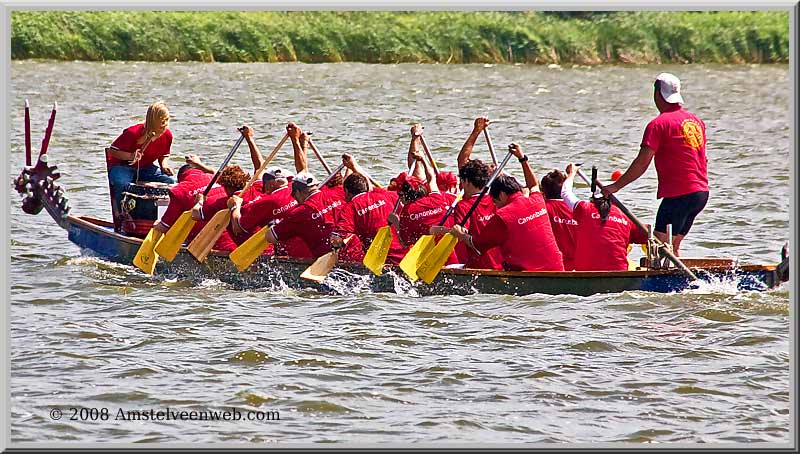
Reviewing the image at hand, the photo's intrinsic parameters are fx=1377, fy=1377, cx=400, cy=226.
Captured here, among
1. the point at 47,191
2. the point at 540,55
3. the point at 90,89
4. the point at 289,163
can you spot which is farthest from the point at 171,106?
the point at 47,191

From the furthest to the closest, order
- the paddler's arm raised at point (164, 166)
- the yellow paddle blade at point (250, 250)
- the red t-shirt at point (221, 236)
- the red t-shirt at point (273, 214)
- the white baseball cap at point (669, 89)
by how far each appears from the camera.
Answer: the paddler's arm raised at point (164, 166) → the red t-shirt at point (221, 236) → the red t-shirt at point (273, 214) → the yellow paddle blade at point (250, 250) → the white baseball cap at point (669, 89)

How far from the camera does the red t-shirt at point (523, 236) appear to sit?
1097 cm

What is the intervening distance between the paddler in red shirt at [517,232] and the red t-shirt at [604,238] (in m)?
0.24

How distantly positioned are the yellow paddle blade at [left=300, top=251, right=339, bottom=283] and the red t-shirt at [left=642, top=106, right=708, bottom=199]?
275 centimetres

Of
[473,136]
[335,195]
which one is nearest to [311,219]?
[335,195]

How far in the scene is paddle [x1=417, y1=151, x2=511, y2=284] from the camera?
11.2 metres

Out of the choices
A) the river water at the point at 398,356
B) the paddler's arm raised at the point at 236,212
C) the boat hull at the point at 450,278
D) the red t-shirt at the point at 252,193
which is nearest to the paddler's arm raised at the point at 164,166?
the boat hull at the point at 450,278

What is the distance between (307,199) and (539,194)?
197 cm

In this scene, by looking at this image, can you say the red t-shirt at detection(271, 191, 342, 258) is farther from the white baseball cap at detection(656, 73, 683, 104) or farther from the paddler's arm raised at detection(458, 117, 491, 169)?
the white baseball cap at detection(656, 73, 683, 104)

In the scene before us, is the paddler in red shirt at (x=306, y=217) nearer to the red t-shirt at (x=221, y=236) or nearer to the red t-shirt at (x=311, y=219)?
the red t-shirt at (x=311, y=219)

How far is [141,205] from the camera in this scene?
13.1 m

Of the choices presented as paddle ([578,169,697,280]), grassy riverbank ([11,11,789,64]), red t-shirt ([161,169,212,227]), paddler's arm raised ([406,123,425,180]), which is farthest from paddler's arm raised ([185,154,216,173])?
grassy riverbank ([11,11,789,64])

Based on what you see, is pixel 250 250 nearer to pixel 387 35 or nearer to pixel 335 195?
pixel 335 195

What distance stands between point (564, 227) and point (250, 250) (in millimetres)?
2689
